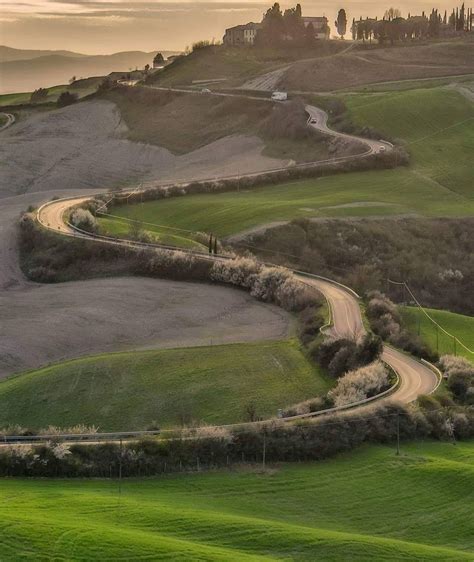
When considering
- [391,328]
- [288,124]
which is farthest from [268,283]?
[288,124]

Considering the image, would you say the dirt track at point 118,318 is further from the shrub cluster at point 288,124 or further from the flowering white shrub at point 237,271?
the shrub cluster at point 288,124

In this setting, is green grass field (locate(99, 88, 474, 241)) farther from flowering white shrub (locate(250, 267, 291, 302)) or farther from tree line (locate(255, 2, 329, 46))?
tree line (locate(255, 2, 329, 46))

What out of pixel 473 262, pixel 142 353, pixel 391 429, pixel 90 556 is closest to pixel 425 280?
pixel 473 262

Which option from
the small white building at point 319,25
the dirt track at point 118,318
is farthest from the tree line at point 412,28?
the dirt track at point 118,318

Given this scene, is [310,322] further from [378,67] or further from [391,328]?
[378,67]

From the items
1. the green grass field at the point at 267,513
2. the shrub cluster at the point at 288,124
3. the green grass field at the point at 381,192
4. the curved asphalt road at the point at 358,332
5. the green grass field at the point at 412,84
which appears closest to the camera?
the green grass field at the point at 267,513
